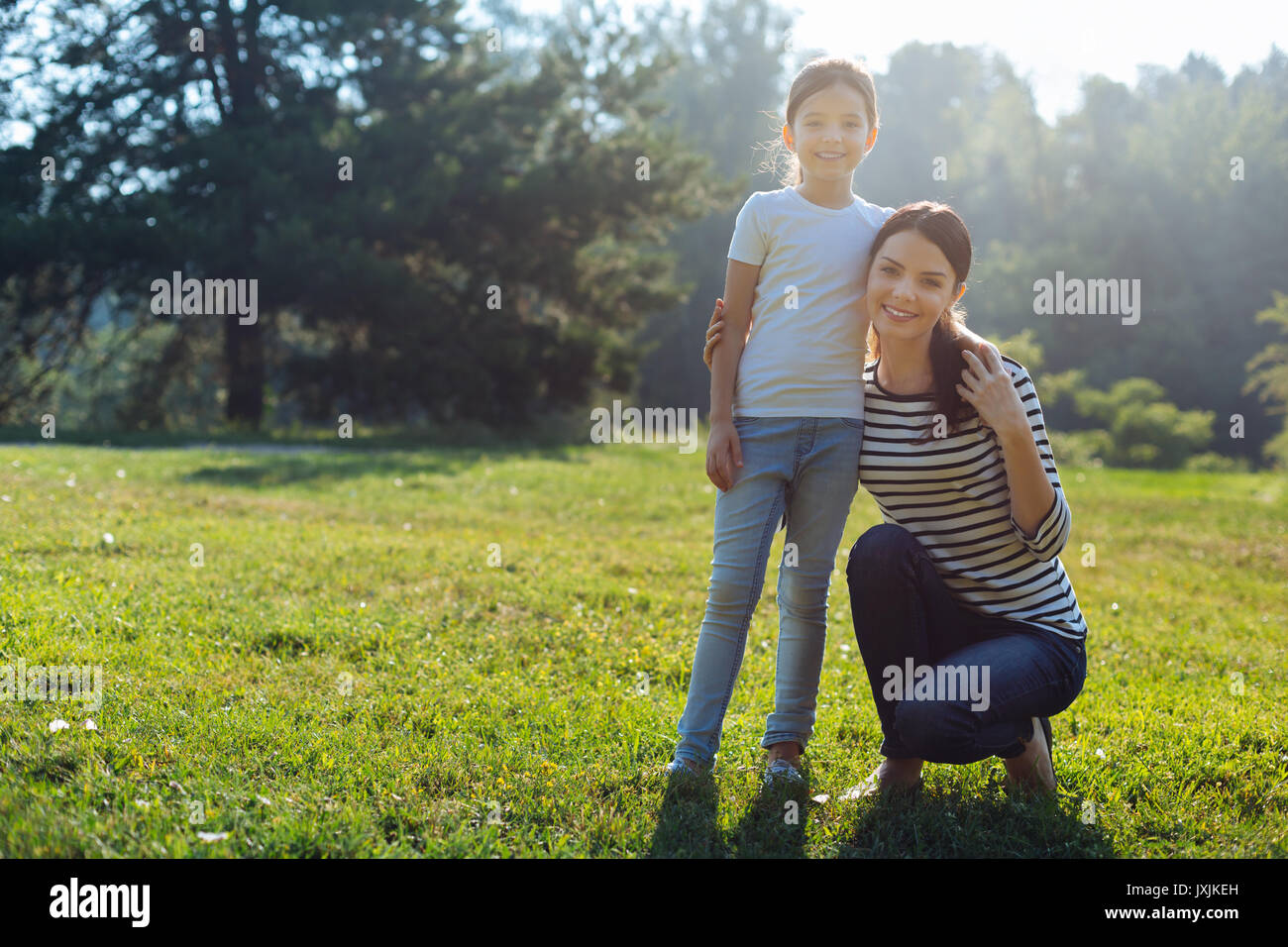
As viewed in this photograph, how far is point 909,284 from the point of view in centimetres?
265

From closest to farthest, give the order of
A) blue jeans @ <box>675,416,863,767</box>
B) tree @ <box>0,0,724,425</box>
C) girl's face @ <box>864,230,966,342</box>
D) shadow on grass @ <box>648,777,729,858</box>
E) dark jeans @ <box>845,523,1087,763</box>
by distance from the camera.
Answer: shadow on grass @ <box>648,777,729,858</box>, dark jeans @ <box>845,523,1087,763</box>, girl's face @ <box>864,230,966,342</box>, blue jeans @ <box>675,416,863,767</box>, tree @ <box>0,0,724,425</box>

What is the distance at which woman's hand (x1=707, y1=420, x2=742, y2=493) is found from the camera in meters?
2.77

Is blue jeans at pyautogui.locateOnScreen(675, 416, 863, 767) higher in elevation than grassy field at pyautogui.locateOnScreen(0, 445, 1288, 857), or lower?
higher

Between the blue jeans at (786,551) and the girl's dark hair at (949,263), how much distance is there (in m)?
0.26

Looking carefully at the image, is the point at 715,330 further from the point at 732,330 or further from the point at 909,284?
the point at 909,284

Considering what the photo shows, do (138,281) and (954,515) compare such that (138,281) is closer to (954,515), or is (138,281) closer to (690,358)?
(954,515)

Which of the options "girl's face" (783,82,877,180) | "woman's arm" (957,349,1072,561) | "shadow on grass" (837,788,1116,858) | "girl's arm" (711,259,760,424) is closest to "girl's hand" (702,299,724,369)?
"girl's arm" (711,259,760,424)

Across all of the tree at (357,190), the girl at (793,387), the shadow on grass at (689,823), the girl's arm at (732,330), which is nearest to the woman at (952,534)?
the girl at (793,387)

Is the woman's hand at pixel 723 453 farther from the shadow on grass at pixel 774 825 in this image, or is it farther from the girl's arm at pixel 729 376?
the shadow on grass at pixel 774 825

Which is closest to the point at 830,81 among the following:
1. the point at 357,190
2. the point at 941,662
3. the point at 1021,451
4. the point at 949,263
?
the point at 949,263

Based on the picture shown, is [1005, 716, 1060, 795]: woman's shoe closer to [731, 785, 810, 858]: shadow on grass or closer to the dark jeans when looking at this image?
the dark jeans

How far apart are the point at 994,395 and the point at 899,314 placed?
0.34 metres
